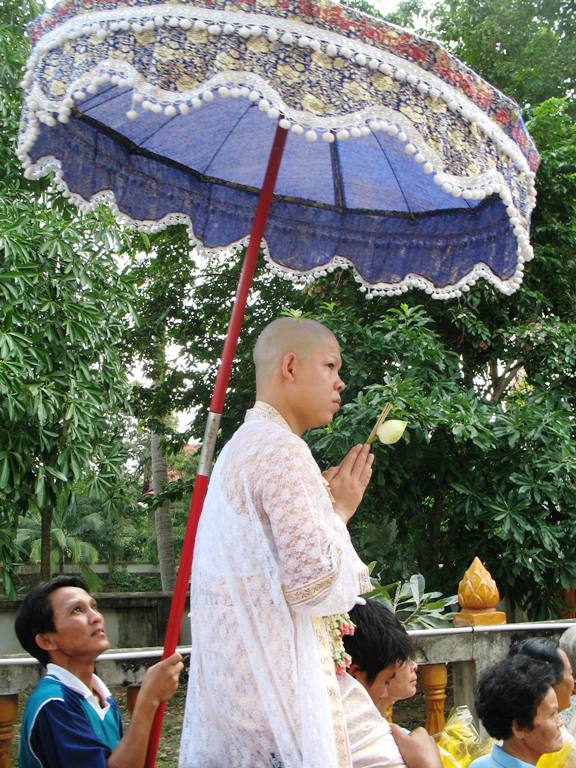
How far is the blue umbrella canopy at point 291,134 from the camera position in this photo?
204 centimetres

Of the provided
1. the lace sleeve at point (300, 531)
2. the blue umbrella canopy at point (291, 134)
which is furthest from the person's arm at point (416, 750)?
the blue umbrella canopy at point (291, 134)

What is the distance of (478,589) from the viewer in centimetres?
427

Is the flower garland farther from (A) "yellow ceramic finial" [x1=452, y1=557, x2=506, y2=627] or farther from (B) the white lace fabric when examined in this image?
(A) "yellow ceramic finial" [x1=452, y1=557, x2=506, y2=627]

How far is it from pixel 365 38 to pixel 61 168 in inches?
51.2

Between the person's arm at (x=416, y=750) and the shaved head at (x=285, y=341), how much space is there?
1.10m

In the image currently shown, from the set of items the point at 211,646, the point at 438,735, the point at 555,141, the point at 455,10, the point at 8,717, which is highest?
the point at 455,10

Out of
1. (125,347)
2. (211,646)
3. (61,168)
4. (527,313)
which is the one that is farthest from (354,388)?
(211,646)

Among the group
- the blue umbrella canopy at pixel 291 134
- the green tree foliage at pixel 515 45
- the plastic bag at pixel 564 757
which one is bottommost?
the plastic bag at pixel 564 757

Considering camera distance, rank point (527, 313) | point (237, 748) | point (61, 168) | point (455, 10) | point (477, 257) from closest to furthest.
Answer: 1. point (237, 748)
2. point (61, 168)
3. point (477, 257)
4. point (527, 313)
5. point (455, 10)

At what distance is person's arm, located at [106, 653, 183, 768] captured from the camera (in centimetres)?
231

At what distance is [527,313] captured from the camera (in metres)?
8.51

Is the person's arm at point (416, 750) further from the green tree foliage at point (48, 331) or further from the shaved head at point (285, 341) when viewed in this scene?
the green tree foliage at point (48, 331)

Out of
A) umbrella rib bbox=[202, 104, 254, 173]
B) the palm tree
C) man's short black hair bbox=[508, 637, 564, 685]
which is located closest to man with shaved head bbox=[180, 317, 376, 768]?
man's short black hair bbox=[508, 637, 564, 685]

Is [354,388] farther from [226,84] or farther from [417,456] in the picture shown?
[226,84]
